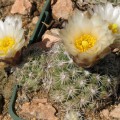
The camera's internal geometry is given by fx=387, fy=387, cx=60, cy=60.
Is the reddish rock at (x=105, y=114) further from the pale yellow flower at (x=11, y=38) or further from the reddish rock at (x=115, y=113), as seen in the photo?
the pale yellow flower at (x=11, y=38)

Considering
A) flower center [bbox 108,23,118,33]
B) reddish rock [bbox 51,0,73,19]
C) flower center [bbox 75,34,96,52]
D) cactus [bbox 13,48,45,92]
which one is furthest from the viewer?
reddish rock [bbox 51,0,73,19]

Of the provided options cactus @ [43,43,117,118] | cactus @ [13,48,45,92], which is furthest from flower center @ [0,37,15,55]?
cactus @ [43,43,117,118]

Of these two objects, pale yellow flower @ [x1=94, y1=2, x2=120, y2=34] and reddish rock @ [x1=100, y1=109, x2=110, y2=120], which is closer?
pale yellow flower @ [x1=94, y1=2, x2=120, y2=34]

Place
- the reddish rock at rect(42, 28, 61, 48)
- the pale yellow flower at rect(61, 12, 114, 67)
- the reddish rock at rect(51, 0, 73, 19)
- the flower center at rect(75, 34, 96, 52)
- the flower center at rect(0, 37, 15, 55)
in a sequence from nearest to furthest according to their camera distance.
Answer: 1. the pale yellow flower at rect(61, 12, 114, 67)
2. the flower center at rect(75, 34, 96, 52)
3. the flower center at rect(0, 37, 15, 55)
4. the reddish rock at rect(42, 28, 61, 48)
5. the reddish rock at rect(51, 0, 73, 19)

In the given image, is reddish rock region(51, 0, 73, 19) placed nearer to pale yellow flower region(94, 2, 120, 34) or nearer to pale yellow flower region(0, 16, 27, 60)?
pale yellow flower region(0, 16, 27, 60)

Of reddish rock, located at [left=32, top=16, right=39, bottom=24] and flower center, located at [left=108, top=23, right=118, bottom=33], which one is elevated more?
flower center, located at [left=108, top=23, right=118, bottom=33]

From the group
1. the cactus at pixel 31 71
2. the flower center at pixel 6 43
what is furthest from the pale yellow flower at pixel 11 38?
the cactus at pixel 31 71

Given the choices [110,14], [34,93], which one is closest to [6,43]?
[34,93]
